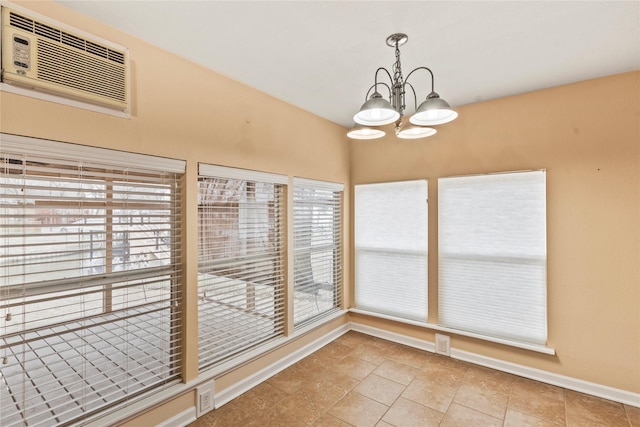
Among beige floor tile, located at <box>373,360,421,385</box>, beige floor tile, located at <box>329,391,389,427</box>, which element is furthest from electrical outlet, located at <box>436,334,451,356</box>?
beige floor tile, located at <box>329,391,389,427</box>

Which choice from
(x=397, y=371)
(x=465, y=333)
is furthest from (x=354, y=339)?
(x=465, y=333)

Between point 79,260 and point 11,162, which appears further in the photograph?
point 79,260

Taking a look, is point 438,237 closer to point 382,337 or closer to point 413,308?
point 413,308

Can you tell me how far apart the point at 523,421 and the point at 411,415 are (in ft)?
2.53

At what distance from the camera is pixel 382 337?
136 inches

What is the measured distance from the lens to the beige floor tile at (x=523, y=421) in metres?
2.05

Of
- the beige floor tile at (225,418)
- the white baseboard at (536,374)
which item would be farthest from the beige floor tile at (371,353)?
the beige floor tile at (225,418)

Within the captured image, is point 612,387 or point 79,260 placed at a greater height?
point 79,260

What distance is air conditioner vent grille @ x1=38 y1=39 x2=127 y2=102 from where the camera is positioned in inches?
59.4

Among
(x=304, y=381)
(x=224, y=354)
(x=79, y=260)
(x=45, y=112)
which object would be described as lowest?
(x=304, y=381)

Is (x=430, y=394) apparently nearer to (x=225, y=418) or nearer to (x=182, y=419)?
(x=225, y=418)

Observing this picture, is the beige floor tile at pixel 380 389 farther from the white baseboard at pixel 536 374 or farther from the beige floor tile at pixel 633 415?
the beige floor tile at pixel 633 415

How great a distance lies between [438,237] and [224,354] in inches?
90.7

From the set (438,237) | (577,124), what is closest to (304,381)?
(438,237)
